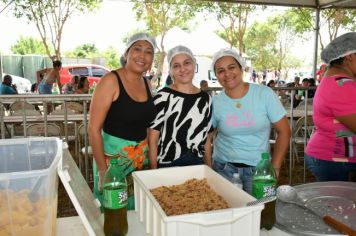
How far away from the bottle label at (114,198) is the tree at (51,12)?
13.1m

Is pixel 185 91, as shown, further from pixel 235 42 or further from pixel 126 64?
pixel 235 42

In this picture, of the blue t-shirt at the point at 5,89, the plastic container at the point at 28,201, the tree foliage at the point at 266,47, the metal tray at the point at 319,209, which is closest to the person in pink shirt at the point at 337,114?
the metal tray at the point at 319,209

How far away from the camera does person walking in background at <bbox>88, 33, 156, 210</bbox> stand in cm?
208

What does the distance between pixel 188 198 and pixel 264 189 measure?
0.31 m

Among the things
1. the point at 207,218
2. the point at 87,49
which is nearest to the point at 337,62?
the point at 207,218

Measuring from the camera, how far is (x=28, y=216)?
0.95 meters

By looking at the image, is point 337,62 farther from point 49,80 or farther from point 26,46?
point 26,46

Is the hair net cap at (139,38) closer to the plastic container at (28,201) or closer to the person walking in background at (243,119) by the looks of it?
the person walking in background at (243,119)

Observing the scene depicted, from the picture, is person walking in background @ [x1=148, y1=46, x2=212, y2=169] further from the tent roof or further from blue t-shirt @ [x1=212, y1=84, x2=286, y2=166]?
the tent roof

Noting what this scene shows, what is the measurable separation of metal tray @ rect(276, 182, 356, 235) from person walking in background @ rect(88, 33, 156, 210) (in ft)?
3.13

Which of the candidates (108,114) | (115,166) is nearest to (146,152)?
(108,114)

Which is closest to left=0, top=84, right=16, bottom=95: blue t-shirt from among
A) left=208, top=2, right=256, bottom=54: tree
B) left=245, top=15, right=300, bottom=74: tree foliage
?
left=208, top=2, right=256, bottom=54: tree

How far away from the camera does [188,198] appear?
55.0 inches

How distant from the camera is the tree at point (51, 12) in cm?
1330
